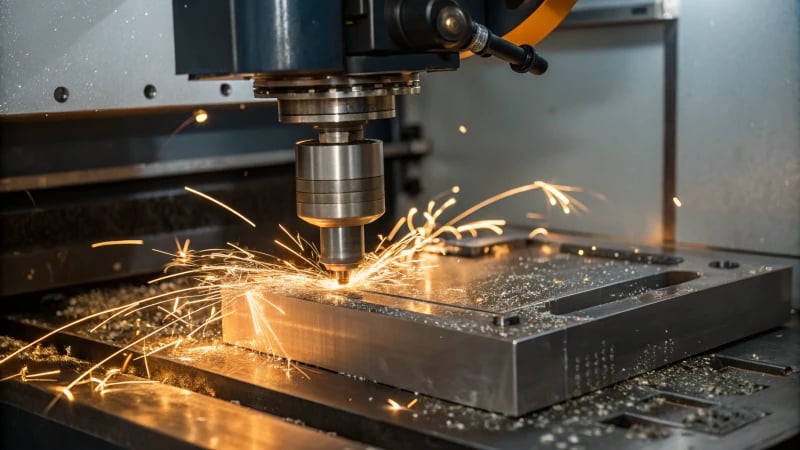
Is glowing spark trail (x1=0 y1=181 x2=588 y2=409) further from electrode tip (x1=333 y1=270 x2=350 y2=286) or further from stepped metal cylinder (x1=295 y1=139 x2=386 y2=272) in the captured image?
stepped metal cylinder (x1=295 y1=139 x2=386 y2=272)

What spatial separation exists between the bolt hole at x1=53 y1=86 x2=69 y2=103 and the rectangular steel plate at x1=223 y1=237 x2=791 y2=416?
14.1 inches

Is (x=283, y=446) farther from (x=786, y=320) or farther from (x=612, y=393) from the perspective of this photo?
(x=786, y=320)

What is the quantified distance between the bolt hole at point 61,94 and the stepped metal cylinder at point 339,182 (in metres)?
0.36

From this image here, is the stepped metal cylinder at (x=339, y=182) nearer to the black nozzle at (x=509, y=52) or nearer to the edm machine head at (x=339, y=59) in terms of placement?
the edm machine head at (x=339, y=59)

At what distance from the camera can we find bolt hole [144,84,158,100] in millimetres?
1582

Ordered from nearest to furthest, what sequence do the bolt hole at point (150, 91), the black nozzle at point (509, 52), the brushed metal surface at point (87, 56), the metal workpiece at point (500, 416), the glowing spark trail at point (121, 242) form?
the metal workpiece at point (500, 416)
the black nozzle at point (509, 52)
the brushed metal surface at point (87, 56)
the bolt hole at point (150, 91)
the glowing spark trail at point (121, 242)

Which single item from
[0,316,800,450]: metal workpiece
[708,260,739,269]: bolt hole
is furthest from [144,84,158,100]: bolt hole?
[708,260,739,269]: bolt hole

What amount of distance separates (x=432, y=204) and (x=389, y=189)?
103 mm

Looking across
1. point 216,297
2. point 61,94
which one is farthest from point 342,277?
point 61,94

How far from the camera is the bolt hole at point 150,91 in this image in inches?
62.3

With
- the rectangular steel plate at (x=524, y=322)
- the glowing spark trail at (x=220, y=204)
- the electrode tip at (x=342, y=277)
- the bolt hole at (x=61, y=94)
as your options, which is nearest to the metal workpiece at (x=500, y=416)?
the rectangular steel plate at (x=524, y=322)

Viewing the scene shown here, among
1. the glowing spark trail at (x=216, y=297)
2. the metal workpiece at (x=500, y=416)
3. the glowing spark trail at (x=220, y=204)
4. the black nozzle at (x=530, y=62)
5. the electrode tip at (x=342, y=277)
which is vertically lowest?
the metal workpiece at (x=500, y=416)

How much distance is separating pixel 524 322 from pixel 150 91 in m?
0.68

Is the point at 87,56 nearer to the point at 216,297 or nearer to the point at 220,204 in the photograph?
the point at 216,297
